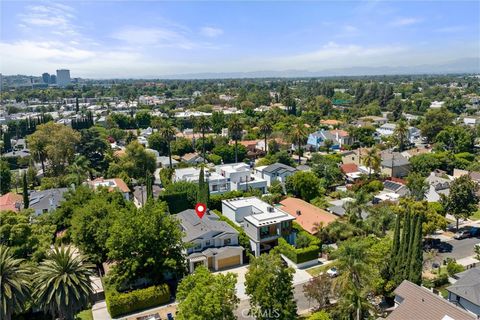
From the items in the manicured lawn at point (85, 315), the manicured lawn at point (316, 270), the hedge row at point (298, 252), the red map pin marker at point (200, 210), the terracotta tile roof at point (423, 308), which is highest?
the red map pin marker at point (200, 210)

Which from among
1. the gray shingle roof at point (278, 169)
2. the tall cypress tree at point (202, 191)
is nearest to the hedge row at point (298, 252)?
the tall cypress tree at point (202, 191)

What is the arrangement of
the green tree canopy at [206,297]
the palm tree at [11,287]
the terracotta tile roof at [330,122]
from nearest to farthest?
the palm tree at [11,287] → the green tree canopy at [206,297] → the terracotta tile roof at [330,122]

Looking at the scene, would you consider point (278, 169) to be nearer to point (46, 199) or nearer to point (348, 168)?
point (348, 168)

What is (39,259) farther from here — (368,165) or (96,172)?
(368,165)

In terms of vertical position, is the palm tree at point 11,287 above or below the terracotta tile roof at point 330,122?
above

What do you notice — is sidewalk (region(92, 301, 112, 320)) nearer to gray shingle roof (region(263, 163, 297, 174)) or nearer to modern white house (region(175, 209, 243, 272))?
modern white house (region(175, 209, 243, 272))

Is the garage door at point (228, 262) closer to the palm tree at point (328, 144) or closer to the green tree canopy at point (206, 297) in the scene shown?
the green tree canopy at point (206, 297)

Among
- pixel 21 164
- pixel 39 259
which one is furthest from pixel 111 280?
pixel 21 164

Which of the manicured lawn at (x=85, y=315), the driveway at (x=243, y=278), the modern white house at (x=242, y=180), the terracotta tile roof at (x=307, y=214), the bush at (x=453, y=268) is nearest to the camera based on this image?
the manicured lawn at (x=85, y=315)

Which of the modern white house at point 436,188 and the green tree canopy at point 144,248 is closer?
the green tree canopy at point 144,248
